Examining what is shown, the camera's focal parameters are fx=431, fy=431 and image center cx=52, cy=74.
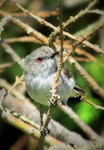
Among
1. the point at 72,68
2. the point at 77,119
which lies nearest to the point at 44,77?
the point at 77,119

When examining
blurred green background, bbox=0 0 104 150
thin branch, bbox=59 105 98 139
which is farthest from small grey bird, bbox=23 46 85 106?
blurred green background, bbox=0 0 104 150

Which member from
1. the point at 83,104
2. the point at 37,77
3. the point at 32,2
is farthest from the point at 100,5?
the point at 37,77

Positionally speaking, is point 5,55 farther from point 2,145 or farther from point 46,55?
point 46,55

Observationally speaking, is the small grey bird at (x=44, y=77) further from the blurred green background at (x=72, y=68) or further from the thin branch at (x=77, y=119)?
the blurred green background at (x=72, y=68)

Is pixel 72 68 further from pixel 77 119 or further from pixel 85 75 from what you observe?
pixel 85 75

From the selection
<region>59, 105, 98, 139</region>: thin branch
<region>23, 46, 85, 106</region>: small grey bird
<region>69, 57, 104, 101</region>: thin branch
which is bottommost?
<region>23, 46, 85, 106</region>: small grey bird

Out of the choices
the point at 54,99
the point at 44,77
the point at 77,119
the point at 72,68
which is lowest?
the point at 54,99

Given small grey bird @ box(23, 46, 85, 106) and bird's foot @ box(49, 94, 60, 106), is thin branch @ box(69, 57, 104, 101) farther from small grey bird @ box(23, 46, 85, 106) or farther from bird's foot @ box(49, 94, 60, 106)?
bird's foot @ box(49, 94, 60, 106)

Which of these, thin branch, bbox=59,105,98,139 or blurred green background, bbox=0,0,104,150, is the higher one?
blurred green background, bbox=0,0,104,150

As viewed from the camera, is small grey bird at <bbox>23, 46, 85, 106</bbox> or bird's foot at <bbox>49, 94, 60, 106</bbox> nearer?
bird's foot at <bbox>49, 94, 60, 106</bbox>
